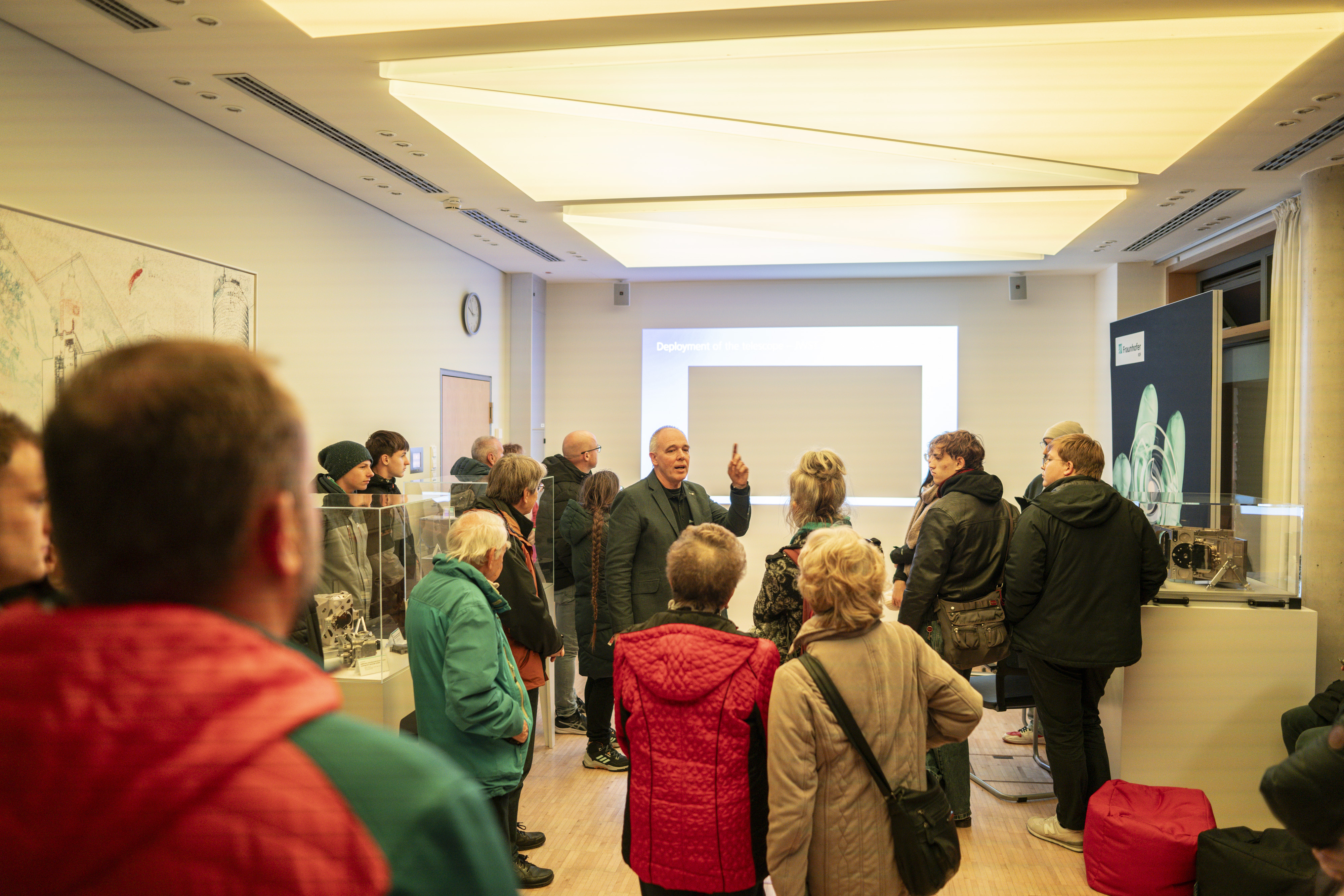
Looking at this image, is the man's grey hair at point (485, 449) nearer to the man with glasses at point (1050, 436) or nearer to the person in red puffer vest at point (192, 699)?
the man with glasses at point (1050, 436)

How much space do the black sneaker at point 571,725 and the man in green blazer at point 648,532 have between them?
4.06 ft

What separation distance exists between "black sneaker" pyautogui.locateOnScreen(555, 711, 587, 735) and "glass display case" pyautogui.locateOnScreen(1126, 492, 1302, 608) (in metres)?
2.87

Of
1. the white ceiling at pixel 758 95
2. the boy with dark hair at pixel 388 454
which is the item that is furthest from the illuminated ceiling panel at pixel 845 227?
the boy with dark hair at pixel 388 454

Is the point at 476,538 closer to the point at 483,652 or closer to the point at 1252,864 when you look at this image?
the point at 483,652

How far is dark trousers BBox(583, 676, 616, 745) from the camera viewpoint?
3809 millimetres

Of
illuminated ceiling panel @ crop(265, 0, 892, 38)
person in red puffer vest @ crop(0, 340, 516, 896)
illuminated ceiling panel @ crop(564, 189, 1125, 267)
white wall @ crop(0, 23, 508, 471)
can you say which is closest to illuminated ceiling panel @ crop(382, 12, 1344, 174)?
illuminated ceiling panel @ crop(265, 0, 892, 38)

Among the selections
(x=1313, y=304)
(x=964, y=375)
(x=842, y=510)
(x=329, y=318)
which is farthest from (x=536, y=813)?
(x=964, y=375)

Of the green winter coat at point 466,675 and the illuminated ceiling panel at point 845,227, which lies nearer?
the green winter coat at point 466,675

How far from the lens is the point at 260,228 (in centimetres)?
419

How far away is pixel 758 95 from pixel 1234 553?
2740 mm

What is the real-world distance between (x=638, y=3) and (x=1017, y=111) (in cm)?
178

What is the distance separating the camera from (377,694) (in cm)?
279

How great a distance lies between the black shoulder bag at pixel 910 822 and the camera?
1.74 metres

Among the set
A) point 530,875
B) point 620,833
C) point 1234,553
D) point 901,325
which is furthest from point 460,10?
point 901,325
